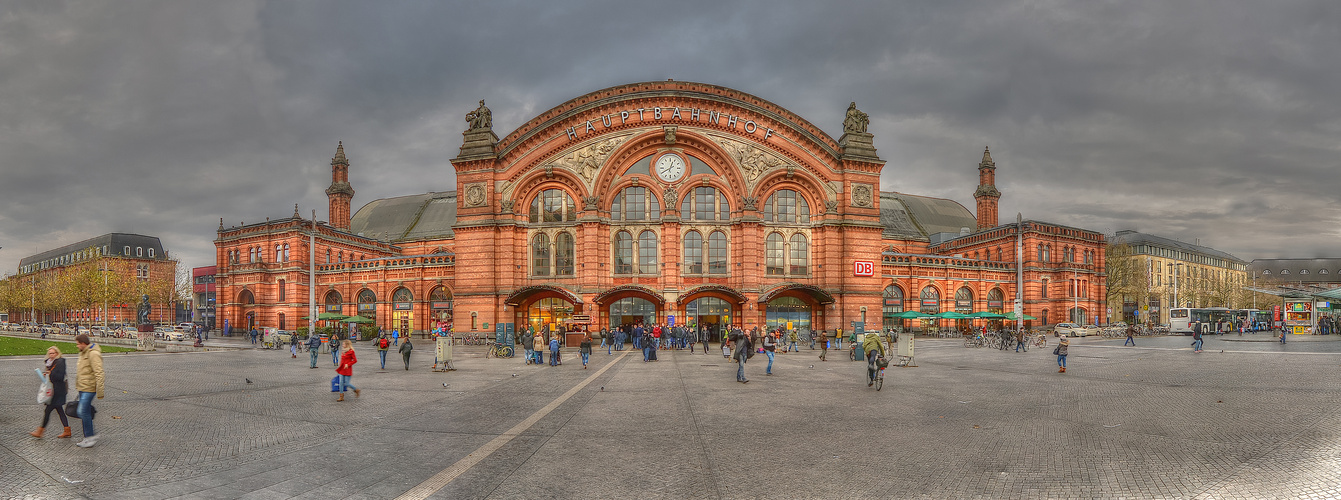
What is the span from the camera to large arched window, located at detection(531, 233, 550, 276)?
158 feet

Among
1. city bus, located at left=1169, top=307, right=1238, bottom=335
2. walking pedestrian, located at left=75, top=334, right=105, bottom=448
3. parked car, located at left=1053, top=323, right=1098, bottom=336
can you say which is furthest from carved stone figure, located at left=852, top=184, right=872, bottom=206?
walking pedestrian, located at left=75, top=334, right=105, bottom=448

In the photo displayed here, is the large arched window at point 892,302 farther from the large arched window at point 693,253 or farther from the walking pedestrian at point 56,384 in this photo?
the walking pedestrian at point 56,384

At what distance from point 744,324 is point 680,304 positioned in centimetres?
464

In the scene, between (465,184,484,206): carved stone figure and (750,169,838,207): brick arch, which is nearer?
(465,184,484,206): carved stone figure

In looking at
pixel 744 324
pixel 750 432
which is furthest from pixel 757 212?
pixel 750 432

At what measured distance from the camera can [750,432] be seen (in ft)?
41.7

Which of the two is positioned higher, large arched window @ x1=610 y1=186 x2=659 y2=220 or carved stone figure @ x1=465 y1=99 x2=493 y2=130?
carved stone figure @ x1=465 y1=99 x2=493 y2=130

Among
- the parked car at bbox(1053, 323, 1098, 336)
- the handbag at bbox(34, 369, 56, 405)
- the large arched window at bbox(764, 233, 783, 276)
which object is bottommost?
the parked car at bbox(1053, 323, 1098, 336)

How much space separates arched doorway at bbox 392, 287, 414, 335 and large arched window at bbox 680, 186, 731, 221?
86.0ft

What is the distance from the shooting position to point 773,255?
160 feet

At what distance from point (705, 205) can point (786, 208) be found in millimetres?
5990

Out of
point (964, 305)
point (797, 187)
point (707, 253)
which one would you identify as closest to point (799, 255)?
point (797, 187)

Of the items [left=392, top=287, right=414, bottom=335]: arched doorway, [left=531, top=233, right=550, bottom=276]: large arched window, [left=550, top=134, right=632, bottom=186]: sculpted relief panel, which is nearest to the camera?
[left=550, top=134, right=632, bottom=186]: sculpted relief panel

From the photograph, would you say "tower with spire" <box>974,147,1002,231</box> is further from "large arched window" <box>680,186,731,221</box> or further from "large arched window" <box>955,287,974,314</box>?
"large arched window" <box>680,186,731,221</box>
